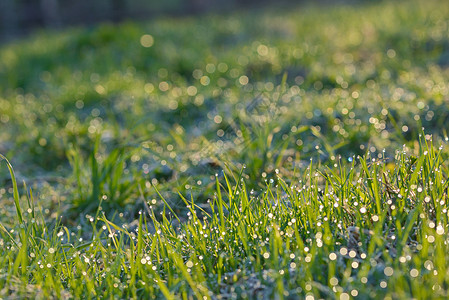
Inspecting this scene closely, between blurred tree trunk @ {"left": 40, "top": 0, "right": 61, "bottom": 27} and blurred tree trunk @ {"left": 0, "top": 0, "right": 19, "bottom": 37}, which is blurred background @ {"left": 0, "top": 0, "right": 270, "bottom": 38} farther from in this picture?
blurred tree trunk @ {"left": 40, "top": 0, "right": 61, "bottom": 27}

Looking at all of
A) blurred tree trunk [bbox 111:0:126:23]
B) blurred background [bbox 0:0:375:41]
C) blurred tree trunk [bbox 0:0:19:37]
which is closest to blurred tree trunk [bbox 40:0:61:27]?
blurred tree trunk [bbox 0:0:19:37]

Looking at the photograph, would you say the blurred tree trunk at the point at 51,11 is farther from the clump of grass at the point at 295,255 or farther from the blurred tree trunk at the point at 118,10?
the clump of grass at the point at 295,255

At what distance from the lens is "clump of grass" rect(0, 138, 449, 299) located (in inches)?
52.6

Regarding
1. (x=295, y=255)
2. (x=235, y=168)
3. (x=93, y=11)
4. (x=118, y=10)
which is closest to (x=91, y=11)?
(x=93, y=11)

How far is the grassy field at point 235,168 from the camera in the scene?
147cm

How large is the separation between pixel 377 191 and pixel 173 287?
75 cm

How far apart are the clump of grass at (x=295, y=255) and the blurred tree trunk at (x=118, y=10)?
14.6m

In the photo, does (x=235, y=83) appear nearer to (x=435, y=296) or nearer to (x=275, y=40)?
(x=275, y=40)

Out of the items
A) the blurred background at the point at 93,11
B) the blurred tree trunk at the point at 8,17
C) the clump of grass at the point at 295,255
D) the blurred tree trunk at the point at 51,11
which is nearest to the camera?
the clump of grass at the point at 295,255

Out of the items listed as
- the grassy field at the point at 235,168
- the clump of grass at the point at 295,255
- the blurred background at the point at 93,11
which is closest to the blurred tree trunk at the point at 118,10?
the blurred background at the point at 93,11

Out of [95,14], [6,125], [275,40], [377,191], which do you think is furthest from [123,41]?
[95,14]

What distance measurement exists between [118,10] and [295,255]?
1528 centimetres

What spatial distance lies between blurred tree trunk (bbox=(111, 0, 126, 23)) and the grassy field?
9429 millimetres

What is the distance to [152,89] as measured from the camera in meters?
4.40
